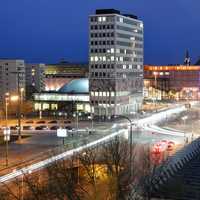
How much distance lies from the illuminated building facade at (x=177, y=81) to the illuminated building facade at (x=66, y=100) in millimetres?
48519

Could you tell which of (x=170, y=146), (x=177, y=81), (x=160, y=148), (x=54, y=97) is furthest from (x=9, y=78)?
(x=160, y=148)

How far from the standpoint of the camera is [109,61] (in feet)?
315

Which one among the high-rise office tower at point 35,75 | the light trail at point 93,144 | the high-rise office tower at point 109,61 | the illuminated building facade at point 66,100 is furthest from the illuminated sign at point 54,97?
the high-rise office tower at point 35,75

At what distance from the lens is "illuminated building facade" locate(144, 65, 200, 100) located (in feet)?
521

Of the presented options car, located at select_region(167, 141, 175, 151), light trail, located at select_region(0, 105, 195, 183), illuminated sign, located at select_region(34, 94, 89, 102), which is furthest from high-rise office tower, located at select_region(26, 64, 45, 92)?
car, located at select_region(167, 141, 175, 151)

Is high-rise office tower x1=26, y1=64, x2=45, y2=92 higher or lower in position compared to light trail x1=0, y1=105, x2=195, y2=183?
higher

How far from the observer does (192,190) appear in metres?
35.7

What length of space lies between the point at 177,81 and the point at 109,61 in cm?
7318

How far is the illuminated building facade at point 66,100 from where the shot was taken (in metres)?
103

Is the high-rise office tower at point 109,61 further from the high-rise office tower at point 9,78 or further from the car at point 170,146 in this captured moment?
the car at point 170,146

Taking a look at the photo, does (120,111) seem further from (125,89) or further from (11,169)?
(11,169)

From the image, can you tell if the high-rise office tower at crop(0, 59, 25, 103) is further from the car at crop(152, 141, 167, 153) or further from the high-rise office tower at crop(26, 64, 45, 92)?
the car at crop(152, 141, 167, 153)

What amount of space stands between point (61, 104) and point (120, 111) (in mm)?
16332

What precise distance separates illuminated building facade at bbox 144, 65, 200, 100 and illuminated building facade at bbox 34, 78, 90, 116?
4852cm
